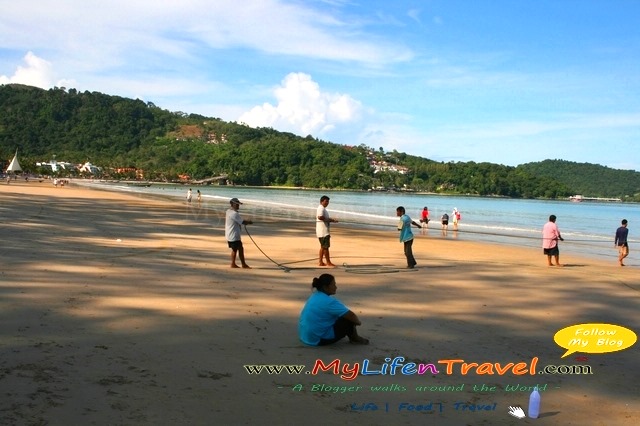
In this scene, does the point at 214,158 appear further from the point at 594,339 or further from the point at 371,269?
the point at 594,339

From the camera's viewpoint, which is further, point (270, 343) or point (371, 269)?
point (371, 269)

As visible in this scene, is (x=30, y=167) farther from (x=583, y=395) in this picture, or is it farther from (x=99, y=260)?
(x=583, y=395)

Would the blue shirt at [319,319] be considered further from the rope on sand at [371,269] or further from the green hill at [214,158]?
the green hill at [214,158]

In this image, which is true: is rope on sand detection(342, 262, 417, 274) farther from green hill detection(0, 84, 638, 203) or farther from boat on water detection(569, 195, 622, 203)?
boat on water detection(569, 195, 622, 203)

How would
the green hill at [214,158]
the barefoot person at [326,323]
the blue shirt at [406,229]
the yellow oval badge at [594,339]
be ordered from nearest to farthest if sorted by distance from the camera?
the barefoot person at [326,323] < the yellow oval badge at [594,339] < the blue shirt at [406,229] < the green hill at [214,158]

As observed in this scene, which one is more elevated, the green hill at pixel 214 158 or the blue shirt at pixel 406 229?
the green hill at pixel 214 158

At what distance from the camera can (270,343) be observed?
6922mm

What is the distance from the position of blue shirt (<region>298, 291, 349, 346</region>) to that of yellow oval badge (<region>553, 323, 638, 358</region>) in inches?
108

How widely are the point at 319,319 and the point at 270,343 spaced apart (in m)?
0.63

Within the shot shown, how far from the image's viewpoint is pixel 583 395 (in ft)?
19.3

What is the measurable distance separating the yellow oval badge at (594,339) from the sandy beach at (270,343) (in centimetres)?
10

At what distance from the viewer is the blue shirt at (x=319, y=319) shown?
691 cm

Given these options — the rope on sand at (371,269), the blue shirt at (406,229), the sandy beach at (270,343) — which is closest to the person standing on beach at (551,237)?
the sandy beach at (270,343)

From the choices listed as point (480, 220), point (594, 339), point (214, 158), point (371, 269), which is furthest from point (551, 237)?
point (214, 158)
